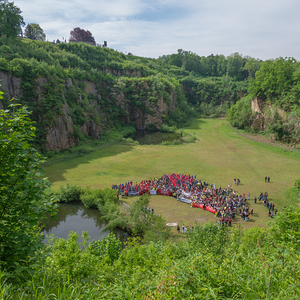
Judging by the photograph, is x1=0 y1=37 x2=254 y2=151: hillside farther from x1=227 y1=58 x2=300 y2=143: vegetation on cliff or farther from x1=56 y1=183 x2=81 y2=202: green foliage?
x1=227 y1=58 x2=300 y2=143: vegetation on cliff

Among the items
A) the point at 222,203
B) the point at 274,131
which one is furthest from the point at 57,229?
the point at 274,131

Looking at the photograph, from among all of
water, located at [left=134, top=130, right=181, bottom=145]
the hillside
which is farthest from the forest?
water, located at [left=134, top=130, right=181, bottom=145]

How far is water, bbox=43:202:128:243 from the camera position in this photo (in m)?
20.0

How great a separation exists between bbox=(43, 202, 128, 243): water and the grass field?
417cm

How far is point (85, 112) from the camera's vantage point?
2141 inches

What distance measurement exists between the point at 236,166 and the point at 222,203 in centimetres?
1426

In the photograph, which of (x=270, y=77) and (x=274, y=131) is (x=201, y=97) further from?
(x=274, y=131)

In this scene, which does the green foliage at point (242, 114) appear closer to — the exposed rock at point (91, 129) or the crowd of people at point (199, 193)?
the crowd of people at point (199, 193)

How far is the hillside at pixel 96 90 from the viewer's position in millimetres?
42062

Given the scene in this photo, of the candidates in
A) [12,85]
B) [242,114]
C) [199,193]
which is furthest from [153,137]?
[199,193]

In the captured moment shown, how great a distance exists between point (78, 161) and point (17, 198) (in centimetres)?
3349

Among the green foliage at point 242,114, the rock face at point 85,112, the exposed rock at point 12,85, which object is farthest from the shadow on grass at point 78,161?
the green foliage at point 242,114

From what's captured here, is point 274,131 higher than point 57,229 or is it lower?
higher

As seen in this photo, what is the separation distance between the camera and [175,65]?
135625 mm
